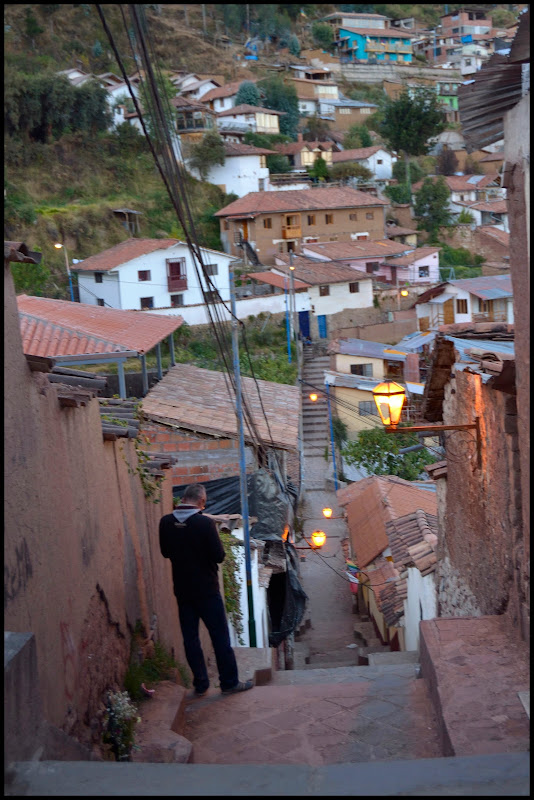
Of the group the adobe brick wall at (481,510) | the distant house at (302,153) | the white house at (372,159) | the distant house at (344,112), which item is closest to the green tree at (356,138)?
the distant house at (344,112)

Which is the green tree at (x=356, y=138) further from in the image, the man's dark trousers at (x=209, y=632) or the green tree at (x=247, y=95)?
the man's dark trousers at (x=209, y=632)

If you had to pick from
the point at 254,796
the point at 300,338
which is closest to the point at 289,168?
the point at 300,338

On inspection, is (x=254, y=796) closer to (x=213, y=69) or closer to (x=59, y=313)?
(x=59, y=313)

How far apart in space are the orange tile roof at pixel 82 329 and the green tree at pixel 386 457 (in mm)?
11412

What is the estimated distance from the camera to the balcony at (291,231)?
175ft

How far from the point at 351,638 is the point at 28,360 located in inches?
736

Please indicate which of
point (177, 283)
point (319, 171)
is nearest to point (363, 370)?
point (177, 283)

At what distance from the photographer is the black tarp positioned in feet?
56.2

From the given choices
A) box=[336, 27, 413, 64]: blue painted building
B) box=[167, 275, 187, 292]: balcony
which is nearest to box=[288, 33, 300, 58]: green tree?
box=[336, 27, 413, 64]: blue painted building

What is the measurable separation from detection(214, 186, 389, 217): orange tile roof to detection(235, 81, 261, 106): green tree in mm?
18832

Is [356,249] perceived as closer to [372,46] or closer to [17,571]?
[17,571]

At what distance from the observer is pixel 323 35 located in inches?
3954

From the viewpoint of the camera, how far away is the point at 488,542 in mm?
8484

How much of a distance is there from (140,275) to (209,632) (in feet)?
120
